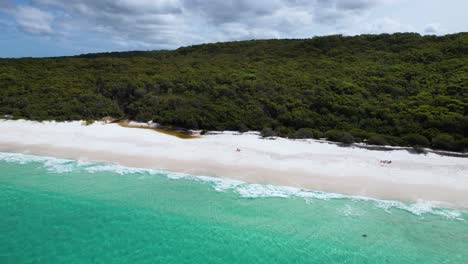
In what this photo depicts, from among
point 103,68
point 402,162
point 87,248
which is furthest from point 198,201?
point 103,68

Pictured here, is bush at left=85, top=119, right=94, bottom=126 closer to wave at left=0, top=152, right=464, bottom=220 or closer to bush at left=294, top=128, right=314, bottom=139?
wave at left=0, top=152, right=464, bottom=220

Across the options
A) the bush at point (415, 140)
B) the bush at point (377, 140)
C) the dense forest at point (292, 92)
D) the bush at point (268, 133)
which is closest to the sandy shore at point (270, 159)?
the bush at point (268, 133)

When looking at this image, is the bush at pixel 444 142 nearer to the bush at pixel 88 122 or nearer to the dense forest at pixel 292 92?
the dense forest at pixel 292 92

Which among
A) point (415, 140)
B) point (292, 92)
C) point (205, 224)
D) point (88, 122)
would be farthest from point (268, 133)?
point (88, 122)

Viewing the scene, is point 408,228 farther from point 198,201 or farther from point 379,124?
point 379,124

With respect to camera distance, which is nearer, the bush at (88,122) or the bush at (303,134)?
the bush at (303,134)

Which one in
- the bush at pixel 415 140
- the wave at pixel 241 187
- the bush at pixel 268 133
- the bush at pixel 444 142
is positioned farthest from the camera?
the bush at pixel 268 133
